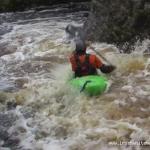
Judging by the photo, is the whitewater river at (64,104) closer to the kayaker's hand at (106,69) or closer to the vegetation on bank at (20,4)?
the kayaker's hand at (106,69)

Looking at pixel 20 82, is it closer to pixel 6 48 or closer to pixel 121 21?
pixel 6 48

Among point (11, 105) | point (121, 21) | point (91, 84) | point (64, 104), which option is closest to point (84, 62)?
point (91, 84)

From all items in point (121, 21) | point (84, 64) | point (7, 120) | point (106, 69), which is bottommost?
point (7, 120)

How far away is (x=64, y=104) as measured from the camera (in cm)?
745

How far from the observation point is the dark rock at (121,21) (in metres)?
9.91

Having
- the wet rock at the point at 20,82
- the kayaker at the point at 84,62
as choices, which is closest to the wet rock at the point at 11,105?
the wet rock at the point at 20,82

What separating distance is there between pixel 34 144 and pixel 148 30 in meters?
4.93

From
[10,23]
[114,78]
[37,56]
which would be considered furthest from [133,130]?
[10,23]

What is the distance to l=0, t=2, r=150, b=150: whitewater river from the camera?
632 cm

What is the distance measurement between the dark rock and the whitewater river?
0.95 ft

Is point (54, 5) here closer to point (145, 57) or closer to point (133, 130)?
point (145, 57)

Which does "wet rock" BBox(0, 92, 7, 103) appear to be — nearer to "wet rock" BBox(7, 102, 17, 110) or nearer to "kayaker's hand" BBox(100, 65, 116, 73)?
"wet rock" BBox(7, 102, 17, 110)

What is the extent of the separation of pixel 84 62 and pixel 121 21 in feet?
10.2

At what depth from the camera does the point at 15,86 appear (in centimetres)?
859
